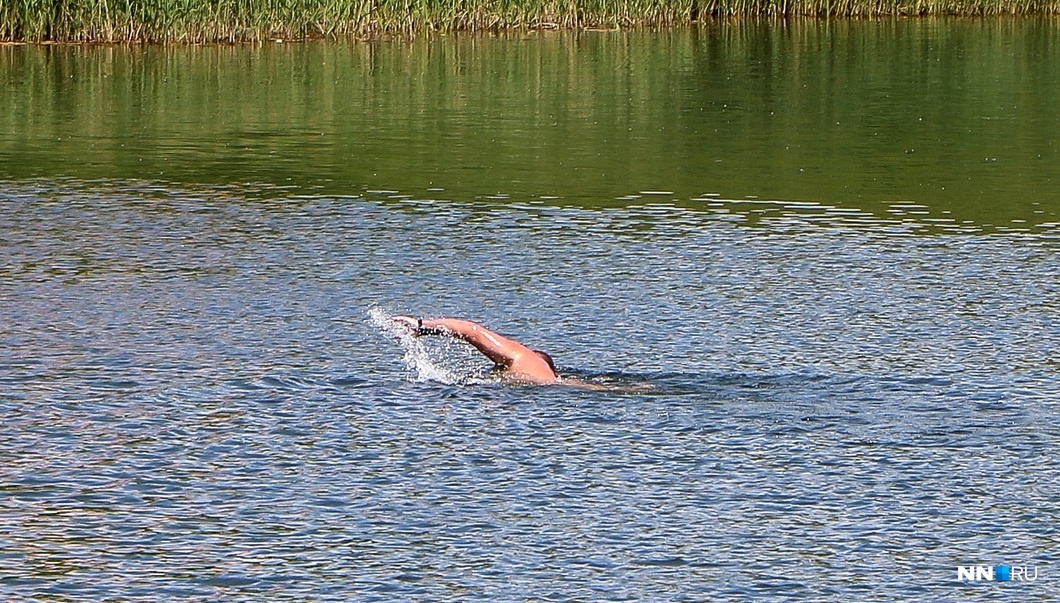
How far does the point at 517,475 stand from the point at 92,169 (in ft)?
44.3

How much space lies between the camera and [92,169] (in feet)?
72.7

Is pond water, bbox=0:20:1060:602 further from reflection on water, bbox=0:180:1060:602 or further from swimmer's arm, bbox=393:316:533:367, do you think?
swimmer's arm, bbox=393:316:533:367

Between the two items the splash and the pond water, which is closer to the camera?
the pond water

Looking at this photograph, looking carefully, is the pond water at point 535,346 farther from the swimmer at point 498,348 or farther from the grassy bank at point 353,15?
the grassy bank at point 353,15

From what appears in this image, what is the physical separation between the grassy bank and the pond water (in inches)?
308

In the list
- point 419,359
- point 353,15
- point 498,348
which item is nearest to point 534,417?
point 498,348

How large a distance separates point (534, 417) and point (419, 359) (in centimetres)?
181

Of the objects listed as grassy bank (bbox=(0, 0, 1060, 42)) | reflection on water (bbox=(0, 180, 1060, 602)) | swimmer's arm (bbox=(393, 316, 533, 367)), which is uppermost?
grassy bank (bbox=(0, 0, 1060, 42))

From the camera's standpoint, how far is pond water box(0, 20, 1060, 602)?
8945mm

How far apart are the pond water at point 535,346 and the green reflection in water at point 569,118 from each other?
0.14 metres

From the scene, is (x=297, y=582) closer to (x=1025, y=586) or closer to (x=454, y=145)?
(x=1025, y=586)

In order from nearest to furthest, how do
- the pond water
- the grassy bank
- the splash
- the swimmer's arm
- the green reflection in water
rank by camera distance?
the pond water
the swimmer's arm
the splash
the green reflection in water
the grassy bank

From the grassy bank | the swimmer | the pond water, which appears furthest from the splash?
the grassy bank

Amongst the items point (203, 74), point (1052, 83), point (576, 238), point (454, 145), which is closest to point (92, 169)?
point (454, 145)
